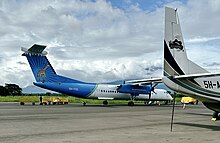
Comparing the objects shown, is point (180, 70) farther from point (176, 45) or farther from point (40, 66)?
point (40, 66)

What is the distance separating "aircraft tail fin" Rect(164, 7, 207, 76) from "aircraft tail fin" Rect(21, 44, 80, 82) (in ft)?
87.6

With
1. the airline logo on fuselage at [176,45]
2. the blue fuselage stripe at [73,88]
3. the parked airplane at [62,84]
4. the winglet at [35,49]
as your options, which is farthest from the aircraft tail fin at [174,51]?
the winglet at [35,49]

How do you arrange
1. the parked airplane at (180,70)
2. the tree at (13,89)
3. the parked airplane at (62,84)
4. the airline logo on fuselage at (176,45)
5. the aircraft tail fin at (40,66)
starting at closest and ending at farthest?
the parked airplane at (180,70) → the airline logo on fuselage at (176,45) → the parked airplane at (62,84) → the aircraft tail fin at (40,66) → the tree at (13,89)

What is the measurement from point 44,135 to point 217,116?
11.8m

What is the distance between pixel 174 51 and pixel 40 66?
28017 mm

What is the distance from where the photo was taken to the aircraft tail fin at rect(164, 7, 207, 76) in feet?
46.4

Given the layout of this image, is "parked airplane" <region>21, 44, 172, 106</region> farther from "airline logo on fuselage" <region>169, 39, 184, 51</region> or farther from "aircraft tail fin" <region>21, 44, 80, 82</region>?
"airline logo on fuselage" <region>169, 39, 184, 51</region>

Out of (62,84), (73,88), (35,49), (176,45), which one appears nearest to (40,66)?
(35,49)

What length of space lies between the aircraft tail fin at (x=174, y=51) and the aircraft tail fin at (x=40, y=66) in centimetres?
2669

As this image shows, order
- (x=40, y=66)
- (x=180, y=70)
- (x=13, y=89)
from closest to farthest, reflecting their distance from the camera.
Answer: (x=180, y=70) → (x=40, y=66) → (x=13, y=89)

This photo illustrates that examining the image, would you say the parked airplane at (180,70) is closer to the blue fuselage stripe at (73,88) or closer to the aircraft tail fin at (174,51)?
the aircraft tail fin at (174,51)

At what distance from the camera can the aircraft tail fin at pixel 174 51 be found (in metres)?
Result: 14.1

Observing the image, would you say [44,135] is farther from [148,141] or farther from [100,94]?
[100,94]

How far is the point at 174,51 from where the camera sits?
14.4 metres
